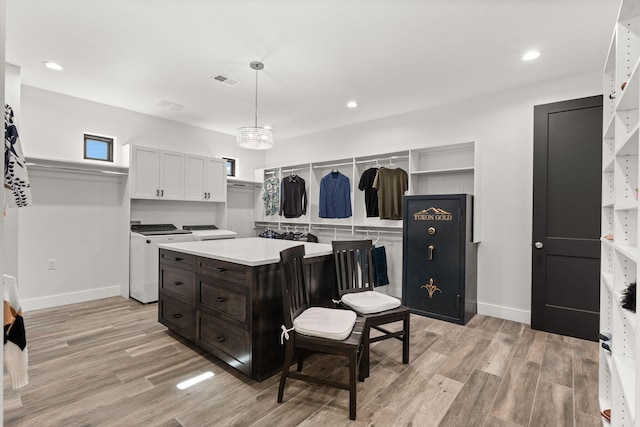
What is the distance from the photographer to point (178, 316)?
9.51 feet

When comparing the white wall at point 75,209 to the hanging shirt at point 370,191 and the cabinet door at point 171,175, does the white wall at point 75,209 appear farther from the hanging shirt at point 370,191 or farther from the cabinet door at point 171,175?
the hanging shirt at point 370,191

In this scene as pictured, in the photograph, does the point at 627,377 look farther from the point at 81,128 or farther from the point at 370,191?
the point at 81,128

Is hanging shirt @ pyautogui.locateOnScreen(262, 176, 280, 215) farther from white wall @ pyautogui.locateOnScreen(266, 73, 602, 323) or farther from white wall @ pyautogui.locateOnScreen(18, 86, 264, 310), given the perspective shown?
white wall @ pyautogui.locateOnScreen(266, 73, 602, 323)

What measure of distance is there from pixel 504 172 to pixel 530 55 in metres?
1.29

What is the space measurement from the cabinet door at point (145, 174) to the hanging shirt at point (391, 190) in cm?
324

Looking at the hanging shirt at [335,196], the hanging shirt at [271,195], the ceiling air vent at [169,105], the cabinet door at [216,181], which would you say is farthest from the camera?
the hanging shirt at [271,195]

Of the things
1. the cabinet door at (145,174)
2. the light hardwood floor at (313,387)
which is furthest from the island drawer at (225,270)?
the cabinet door at (145,174)

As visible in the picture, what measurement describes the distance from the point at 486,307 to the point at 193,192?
4.48 m

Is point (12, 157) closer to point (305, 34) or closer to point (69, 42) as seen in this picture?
point (69, 42)

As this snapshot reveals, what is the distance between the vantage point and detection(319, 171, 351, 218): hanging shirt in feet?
16.3

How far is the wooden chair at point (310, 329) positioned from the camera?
6.09 ft

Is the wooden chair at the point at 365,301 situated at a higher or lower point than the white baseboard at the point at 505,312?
higher

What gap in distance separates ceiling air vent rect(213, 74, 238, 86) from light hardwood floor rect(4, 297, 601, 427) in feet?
9.11

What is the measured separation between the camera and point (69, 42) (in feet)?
9.05
